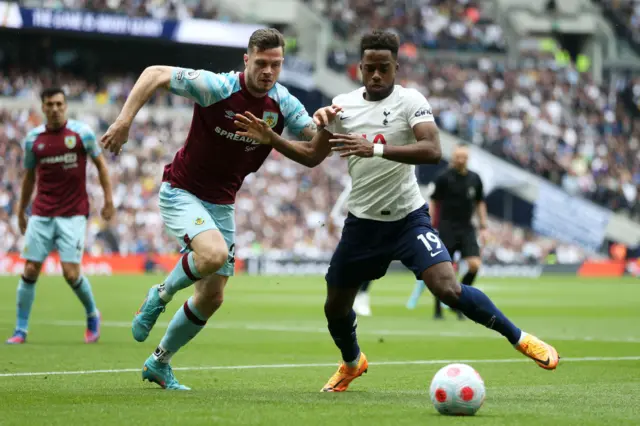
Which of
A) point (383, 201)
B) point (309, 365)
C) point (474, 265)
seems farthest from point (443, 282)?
point (474, 265)

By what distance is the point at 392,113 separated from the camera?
857 cm

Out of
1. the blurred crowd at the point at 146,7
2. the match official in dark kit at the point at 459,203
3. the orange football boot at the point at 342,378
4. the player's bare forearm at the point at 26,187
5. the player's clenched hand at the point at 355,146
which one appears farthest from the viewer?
the blurred crowd at the point at 146,7

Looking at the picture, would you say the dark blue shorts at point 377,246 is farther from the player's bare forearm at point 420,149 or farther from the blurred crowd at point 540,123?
the blurred crowd at point 540,123

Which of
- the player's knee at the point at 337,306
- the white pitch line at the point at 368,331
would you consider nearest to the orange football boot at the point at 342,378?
the player's knee at the point at 337,306

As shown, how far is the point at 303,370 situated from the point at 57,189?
432cm

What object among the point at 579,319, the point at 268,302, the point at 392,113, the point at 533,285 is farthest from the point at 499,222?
the point at 392,113

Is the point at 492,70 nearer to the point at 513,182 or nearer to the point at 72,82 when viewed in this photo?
the point at 513,182

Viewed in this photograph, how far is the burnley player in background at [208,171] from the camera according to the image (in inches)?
337

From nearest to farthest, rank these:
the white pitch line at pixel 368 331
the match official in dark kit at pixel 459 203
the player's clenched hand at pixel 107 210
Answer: the player's clenched hand at pixel 107 210, the white pitch line at pixel 368 331, the match official in dark kit at pixel 459 203

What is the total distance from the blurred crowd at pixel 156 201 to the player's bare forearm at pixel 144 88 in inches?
1019

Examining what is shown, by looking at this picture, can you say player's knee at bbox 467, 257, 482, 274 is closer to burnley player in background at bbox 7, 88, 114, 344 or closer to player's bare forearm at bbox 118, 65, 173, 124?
burnley player in background at bbox 7, 88, 114, 344

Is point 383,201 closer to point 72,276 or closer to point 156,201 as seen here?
point 72,276

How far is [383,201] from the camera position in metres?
8.70

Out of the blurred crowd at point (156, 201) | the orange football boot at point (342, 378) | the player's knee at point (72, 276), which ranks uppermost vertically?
the orange football boot at point (342, 378)
